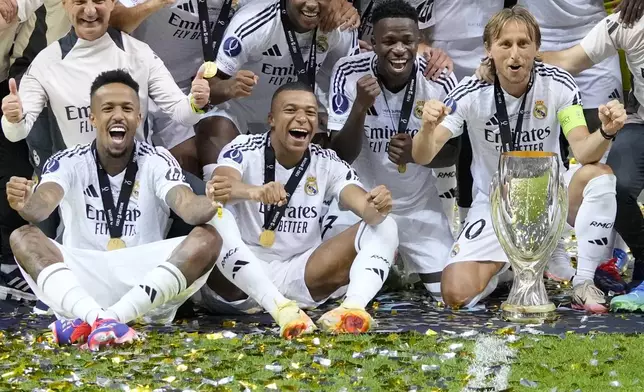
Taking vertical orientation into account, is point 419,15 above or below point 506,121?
above

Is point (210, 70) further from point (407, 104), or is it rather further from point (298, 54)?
point (407, 104)

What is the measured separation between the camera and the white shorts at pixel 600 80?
316 inches

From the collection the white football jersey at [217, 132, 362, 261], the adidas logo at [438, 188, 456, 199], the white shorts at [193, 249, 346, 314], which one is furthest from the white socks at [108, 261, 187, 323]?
the adidas logo at [438, 188, 456, 199]

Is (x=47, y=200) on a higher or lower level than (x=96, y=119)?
→ lower

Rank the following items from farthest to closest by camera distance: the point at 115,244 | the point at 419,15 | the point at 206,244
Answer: the point at 419,15 < the point at 115,244 < the point at 206,244

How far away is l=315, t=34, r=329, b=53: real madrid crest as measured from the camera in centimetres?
773

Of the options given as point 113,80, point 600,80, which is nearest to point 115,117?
point 113,80

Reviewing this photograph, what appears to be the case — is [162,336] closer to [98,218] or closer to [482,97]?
[98,218]

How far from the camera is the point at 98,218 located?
267 inches

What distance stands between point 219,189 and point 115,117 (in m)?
0.76

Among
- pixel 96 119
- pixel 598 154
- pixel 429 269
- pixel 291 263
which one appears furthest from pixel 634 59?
pixel 96 119

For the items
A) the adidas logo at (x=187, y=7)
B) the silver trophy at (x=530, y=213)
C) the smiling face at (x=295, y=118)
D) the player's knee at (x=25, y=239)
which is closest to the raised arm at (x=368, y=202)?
the smiling face at (x=295, y=118)

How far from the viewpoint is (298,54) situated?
7.62 meters

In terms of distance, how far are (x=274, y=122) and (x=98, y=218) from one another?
3.69ft
